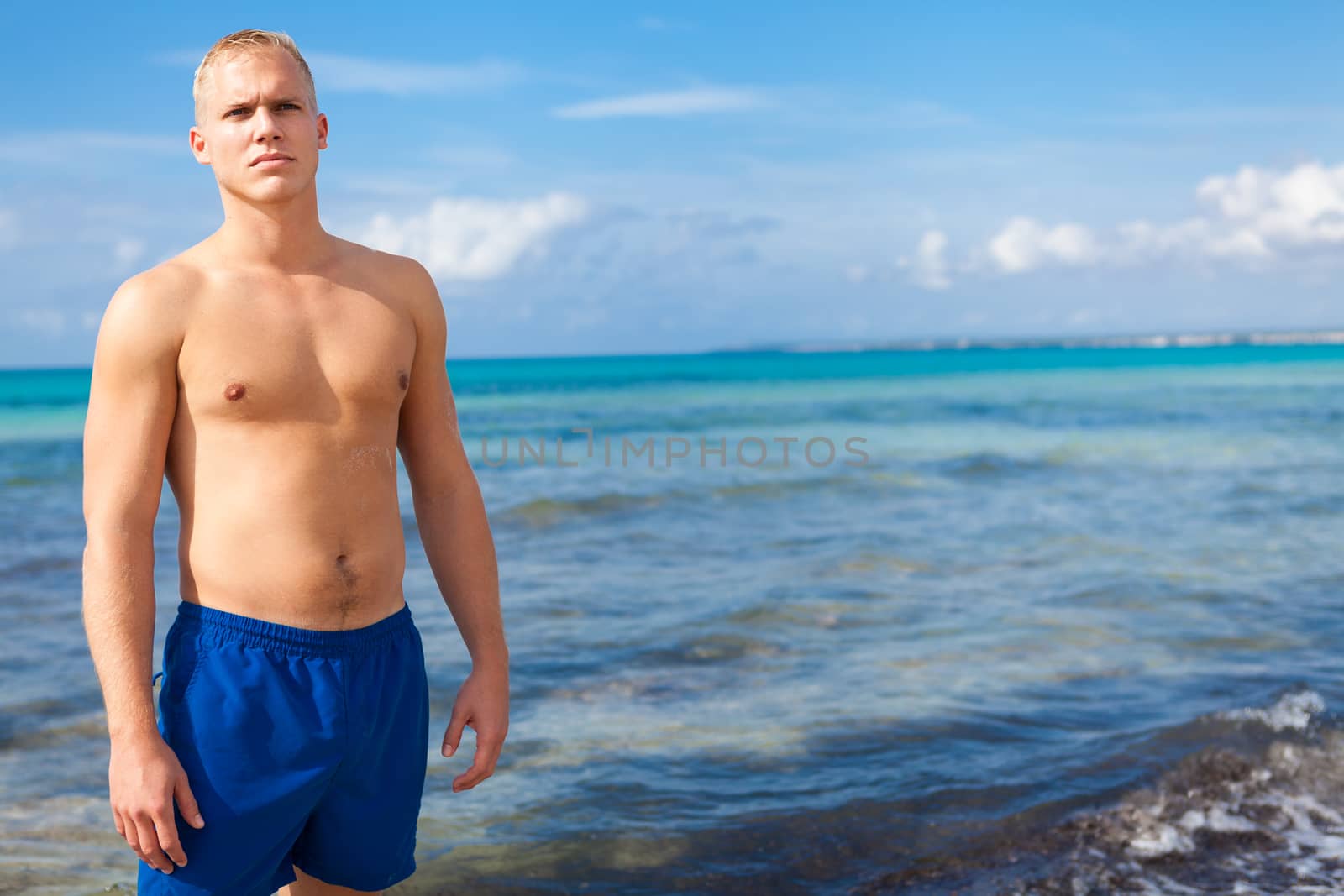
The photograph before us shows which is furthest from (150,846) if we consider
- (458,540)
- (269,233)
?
(269,233)

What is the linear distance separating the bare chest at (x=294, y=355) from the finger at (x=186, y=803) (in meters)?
0.65

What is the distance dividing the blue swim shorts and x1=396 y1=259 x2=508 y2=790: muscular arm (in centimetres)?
21

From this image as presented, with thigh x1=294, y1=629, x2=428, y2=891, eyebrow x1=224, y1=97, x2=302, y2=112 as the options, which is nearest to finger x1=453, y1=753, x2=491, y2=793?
thigh x1=294, y1=629, x2=428, y2=891

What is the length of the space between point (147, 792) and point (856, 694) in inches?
181

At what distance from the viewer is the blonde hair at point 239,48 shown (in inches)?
86.3

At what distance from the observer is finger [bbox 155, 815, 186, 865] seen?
203 centimetres

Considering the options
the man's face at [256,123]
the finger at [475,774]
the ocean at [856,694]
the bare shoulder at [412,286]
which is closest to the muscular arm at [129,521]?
the man's face at [256,123]

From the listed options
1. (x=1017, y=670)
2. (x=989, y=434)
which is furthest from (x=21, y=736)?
(x=989, y=434)

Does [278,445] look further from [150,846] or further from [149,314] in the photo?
[150,846]

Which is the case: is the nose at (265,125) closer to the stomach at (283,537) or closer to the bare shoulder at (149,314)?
the bare shoulder at (149,314)

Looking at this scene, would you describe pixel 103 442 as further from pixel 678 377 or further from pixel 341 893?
pixel 678 377

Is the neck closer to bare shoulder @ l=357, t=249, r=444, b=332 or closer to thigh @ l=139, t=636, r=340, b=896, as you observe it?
bare shoulder @ l=357, t=249, r=444, b=332

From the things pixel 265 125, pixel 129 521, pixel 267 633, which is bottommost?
pixel 267 633

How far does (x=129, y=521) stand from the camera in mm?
2088
